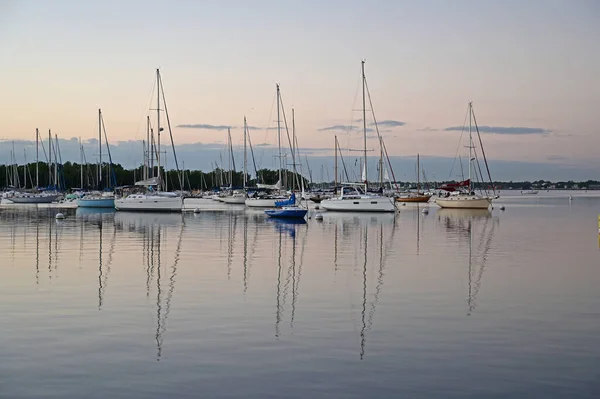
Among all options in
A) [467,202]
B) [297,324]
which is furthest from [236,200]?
[297,324]

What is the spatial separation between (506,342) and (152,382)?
6187mm

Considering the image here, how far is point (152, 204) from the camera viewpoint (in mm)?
67438

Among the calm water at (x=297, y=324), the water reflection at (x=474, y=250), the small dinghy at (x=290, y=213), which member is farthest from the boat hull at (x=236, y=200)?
the calm water at (x=297, y=324)

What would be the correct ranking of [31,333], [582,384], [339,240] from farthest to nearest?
[339,240]
[31,333]
[582,384]

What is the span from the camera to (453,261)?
25219mm

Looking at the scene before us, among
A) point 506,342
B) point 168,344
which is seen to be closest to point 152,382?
point 168,344

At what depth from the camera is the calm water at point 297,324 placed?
977cm

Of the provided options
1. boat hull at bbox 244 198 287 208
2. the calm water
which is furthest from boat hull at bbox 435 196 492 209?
the calm water

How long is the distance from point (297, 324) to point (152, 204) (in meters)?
55.6

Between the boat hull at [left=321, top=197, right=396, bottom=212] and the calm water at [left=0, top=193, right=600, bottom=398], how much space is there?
3919 cm

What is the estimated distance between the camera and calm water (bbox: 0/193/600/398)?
977cm

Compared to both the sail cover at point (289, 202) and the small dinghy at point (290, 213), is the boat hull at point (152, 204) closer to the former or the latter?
the sail cover at point (289, 202)

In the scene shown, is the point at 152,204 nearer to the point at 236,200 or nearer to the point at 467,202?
the point at 467,202

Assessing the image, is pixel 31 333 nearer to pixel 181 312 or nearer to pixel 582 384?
pixel 181 312
